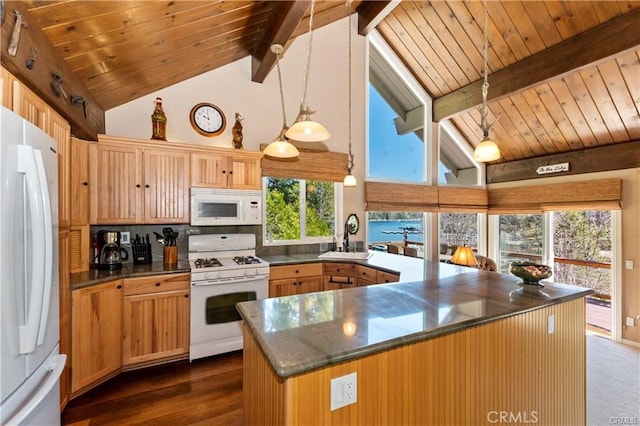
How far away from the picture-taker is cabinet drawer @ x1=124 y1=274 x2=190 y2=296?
261cm

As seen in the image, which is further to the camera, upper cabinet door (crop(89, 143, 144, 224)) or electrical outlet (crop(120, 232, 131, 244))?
electrical outlet (crop(120, 232, 131, 244))

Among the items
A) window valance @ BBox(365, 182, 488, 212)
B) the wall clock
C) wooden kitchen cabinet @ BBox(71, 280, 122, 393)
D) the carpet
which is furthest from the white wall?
the carpet

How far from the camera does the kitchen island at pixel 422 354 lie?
1.07 meters

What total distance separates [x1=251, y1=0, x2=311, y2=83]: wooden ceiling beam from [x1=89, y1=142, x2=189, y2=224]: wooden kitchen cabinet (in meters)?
1.43

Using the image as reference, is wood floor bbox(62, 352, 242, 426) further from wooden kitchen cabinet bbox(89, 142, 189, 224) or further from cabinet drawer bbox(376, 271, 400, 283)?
cabinet drawer bbox(376, 271, 400, 283)

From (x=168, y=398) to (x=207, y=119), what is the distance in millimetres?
2885

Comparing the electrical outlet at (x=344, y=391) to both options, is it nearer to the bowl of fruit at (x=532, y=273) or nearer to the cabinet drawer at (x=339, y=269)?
the bowl of fruit at (x=532, y=273)

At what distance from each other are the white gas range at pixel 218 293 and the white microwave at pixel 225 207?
0.88 ft

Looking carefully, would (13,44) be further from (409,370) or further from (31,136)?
(409,370)

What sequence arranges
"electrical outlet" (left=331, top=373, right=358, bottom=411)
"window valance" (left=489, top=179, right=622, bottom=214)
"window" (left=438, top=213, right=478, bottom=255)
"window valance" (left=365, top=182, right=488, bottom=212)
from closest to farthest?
"electrical outlet" (left=331, top=373, right=358, bottom=411), "window valance" (left=489, top=179, right=622, bottom=214), "window valance" (left=365, top=182, right=488, bottom=212), "window" (left=438, top=213, right=478, bottom=255)

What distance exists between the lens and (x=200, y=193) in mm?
3164

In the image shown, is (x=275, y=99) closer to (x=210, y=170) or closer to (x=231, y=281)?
(x=210, y=170)

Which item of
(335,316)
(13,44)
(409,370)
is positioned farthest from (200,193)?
(409,370)

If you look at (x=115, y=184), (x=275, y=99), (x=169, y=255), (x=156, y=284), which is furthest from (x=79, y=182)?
(x=275, y=99)
